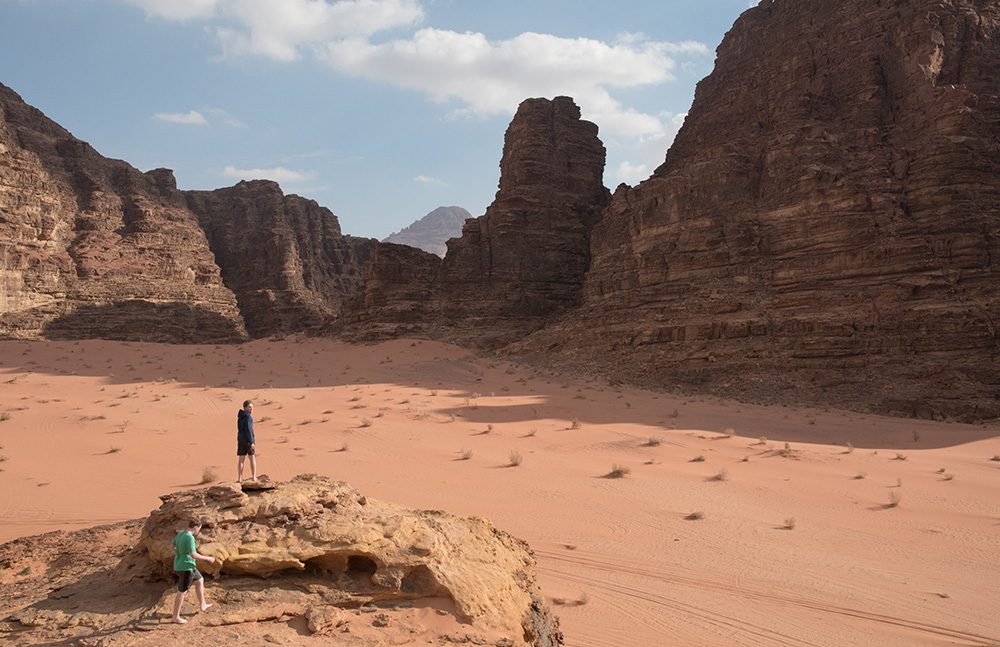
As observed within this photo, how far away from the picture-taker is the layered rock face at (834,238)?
2247 centimetres

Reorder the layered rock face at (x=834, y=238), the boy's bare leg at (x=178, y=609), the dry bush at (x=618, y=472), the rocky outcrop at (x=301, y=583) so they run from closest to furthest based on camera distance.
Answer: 1. the boy's bare leg at (x=178, y=609)
2. the rocky outcrop at (x=301, y=583)
3. the dry bush at (x=618, y=472)
4. the layered rock face at (x=834, y=238)

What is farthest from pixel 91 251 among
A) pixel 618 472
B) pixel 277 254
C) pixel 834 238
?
pixel 618 472

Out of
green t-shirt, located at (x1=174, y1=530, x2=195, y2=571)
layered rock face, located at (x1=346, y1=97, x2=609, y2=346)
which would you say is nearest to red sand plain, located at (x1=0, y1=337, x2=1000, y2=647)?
green t-shirt, located at (x1=174, y1=530, x2=195, y2=571)

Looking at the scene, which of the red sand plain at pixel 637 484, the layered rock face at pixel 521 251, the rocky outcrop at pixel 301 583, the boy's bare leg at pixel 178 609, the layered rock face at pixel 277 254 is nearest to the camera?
the boy's bare leg at pixel 178 609

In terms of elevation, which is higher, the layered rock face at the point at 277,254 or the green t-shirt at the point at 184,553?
the layered rock face at the point at 277,254

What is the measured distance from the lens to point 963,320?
22.0 m

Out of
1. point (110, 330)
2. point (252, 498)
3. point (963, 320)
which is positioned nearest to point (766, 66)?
point (963, 320)

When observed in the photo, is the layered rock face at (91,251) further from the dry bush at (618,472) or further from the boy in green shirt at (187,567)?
the boy in green shirt at (187,567)

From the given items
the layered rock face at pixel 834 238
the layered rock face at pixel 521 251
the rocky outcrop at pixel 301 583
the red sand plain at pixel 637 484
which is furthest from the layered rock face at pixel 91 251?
the rocky outcrop at pixel 301 583

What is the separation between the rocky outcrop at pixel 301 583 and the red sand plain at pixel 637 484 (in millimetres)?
1249

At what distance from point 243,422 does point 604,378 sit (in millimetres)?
19734

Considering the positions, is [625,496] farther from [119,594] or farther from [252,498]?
[119,594]

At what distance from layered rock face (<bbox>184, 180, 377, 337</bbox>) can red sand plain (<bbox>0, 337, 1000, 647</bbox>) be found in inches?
1347

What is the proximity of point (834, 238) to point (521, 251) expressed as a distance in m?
19.3
